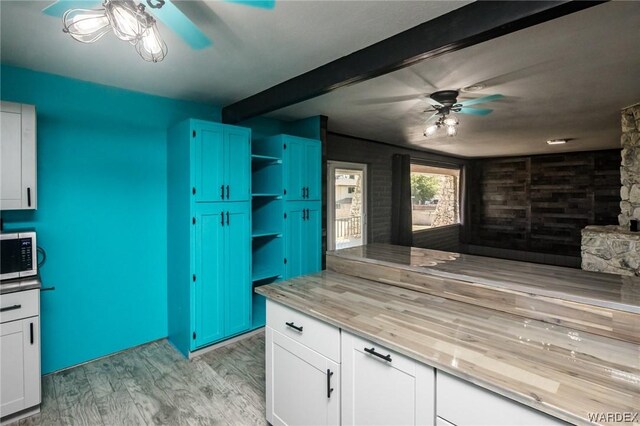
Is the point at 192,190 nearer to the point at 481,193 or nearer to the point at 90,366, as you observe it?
the point at 90,366

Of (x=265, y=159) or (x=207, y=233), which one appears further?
(x=265, y=159)

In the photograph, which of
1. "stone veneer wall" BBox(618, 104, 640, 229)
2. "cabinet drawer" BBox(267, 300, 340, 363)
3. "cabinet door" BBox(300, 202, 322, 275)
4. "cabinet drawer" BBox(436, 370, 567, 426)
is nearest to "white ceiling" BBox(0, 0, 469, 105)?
"cabinet door" BBox(300, 202, 322, 275)

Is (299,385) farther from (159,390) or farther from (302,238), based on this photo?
(302,238)

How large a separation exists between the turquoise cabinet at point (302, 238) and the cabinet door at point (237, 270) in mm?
470

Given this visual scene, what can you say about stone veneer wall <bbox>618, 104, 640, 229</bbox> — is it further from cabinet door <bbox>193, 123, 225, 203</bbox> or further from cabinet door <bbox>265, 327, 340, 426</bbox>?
cabinet door <bbox>193, 123, 225, 203</bbox>

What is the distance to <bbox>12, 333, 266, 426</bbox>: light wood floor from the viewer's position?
6.70 ft

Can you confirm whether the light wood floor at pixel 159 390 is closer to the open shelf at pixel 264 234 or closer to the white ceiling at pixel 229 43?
the open shelf at pixel 264 234

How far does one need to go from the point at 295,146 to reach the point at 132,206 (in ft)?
5.48

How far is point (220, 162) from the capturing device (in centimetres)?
287

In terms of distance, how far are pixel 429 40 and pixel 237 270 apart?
2.42m

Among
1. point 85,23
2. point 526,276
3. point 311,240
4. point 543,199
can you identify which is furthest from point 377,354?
point 543,199

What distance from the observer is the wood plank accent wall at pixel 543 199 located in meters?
6.77

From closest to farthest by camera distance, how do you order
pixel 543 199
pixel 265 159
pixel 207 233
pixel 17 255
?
pixel 17 255
pixel 207 233
pixel 265 159
pixel 543 199

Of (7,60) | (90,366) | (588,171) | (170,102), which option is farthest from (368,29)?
(588,171)
